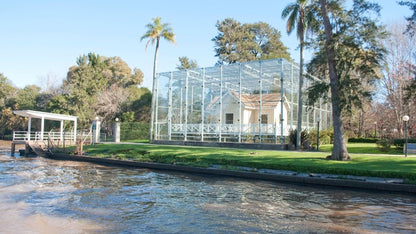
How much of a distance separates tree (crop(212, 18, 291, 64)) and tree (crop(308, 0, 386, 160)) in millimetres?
30578

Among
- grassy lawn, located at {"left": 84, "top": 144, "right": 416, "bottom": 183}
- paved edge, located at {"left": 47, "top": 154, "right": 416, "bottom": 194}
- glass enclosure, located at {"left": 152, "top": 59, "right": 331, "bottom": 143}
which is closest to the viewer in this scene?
paved edge, located at {"left": 47, "top": 154, "right": 416, "bottom": 194}

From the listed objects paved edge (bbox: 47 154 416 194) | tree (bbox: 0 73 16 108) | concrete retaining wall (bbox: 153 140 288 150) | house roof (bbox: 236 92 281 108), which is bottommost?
paved edge (bbox: 47 154 416 194)

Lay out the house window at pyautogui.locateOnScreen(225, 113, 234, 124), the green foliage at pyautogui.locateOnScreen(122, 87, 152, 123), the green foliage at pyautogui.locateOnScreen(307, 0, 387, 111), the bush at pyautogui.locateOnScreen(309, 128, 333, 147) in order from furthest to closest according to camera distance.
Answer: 1. the green foliage at pyautogui.locateOnScreen(122, 87, 152, 123)
2. the house window at pyautogui.locateOnScreen(225, 113, 234, 124)
3. the bush at pyautogui.locateOnScreen(309, 128, 333, 147)
4. the green foliage at pyautogui.locateOnScreen(307, 0, 387, 111)

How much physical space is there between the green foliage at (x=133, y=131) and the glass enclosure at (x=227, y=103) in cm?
782

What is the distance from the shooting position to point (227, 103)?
28.5m

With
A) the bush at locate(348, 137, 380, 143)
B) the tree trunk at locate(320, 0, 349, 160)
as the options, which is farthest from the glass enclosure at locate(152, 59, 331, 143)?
the tree trunk at locate(320, 0, 349, 160)

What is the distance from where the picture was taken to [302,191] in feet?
36.2

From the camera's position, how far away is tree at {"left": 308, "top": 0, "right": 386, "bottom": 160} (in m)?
14.4

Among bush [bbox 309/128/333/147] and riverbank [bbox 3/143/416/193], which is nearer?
riverbank [bbox 3/143/416/193]

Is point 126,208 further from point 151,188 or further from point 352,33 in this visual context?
point 352,33

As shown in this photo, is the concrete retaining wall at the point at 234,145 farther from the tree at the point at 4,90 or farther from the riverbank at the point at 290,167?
the tree at the point at 4,90

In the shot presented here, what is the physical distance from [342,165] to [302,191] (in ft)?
11.3

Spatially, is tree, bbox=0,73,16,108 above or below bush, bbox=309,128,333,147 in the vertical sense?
above

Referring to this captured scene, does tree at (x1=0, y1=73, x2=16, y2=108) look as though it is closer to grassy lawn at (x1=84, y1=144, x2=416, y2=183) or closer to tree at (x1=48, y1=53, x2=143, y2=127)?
tree at (x1=48, y1=53, x2=143, y2=127)
